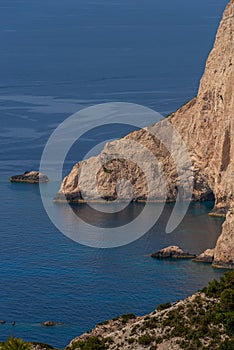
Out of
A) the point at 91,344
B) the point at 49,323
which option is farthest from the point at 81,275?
the point at 91,344

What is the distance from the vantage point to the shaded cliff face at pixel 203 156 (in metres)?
134

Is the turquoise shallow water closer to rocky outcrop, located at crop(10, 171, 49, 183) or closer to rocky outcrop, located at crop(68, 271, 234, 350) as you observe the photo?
rocky outcrop, located at crop(10, 171, 49, 183)

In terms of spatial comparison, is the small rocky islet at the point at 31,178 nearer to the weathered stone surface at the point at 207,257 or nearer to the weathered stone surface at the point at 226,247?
the weathered stone surface at the point at 207,257

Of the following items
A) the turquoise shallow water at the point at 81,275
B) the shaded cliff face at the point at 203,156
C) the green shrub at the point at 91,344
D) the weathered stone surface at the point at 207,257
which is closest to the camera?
the green shrub at the point at 91,344

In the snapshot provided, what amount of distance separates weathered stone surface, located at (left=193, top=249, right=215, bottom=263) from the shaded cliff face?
1100mm

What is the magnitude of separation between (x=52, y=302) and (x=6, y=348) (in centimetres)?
4010

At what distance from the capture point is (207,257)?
4732 inches

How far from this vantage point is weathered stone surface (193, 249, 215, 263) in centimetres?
11994

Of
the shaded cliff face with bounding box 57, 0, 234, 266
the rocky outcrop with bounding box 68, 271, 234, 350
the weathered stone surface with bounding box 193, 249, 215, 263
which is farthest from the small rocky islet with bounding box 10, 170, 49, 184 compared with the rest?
the rocky outcrop with bounding box 68, 271, 234, 350

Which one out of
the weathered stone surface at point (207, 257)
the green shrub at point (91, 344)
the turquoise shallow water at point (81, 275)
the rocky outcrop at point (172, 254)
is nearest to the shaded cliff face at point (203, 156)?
the weathered stone surface at point (207, 257)

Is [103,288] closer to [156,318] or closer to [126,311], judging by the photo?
[126,311]

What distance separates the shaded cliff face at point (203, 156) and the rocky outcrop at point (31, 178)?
454 inches

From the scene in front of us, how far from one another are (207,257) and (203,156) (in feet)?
88.4

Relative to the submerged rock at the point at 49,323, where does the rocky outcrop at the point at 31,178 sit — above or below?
above
